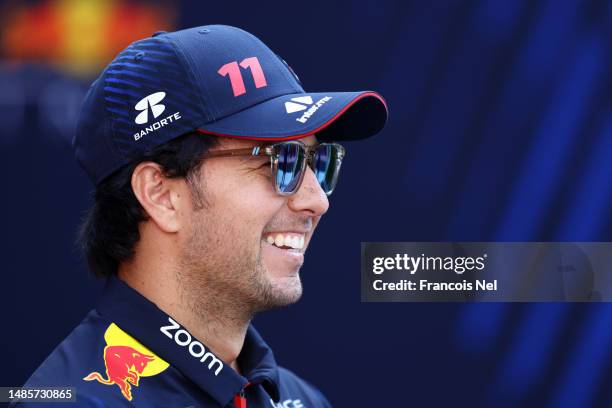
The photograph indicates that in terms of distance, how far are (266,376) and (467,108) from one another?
1.22 metres

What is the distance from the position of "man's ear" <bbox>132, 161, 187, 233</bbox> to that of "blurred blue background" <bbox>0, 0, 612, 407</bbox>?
102 centimetres

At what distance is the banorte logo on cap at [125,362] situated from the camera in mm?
1582

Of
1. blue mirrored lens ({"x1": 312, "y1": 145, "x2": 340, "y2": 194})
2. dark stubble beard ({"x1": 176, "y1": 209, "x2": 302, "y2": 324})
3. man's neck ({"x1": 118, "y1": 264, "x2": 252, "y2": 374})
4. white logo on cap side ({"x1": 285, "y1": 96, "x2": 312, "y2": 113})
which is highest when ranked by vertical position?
white logo on cap side ({"x1": 285, "y1": 96, "x2": 312, "y2": 113})

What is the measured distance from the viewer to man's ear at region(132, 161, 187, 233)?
1.68 metres

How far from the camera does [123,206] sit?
5.70ft

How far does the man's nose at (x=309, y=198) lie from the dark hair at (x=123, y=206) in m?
0.18

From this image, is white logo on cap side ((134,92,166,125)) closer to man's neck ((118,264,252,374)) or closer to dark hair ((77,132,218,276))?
dark hair ((77,132,218,276))

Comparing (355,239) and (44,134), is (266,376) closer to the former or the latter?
(355,239)

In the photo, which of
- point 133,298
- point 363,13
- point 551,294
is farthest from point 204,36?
point 551,294

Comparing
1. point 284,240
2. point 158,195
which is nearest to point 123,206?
point 158,195

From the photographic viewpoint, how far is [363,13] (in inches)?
106

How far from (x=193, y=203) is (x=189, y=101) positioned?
18 cm

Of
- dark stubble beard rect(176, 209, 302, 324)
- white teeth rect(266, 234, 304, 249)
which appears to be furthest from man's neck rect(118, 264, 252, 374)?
white teeth rect(266, 234, 304, 249)

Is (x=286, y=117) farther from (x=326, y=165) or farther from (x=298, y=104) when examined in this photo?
(x=326, y=165)
